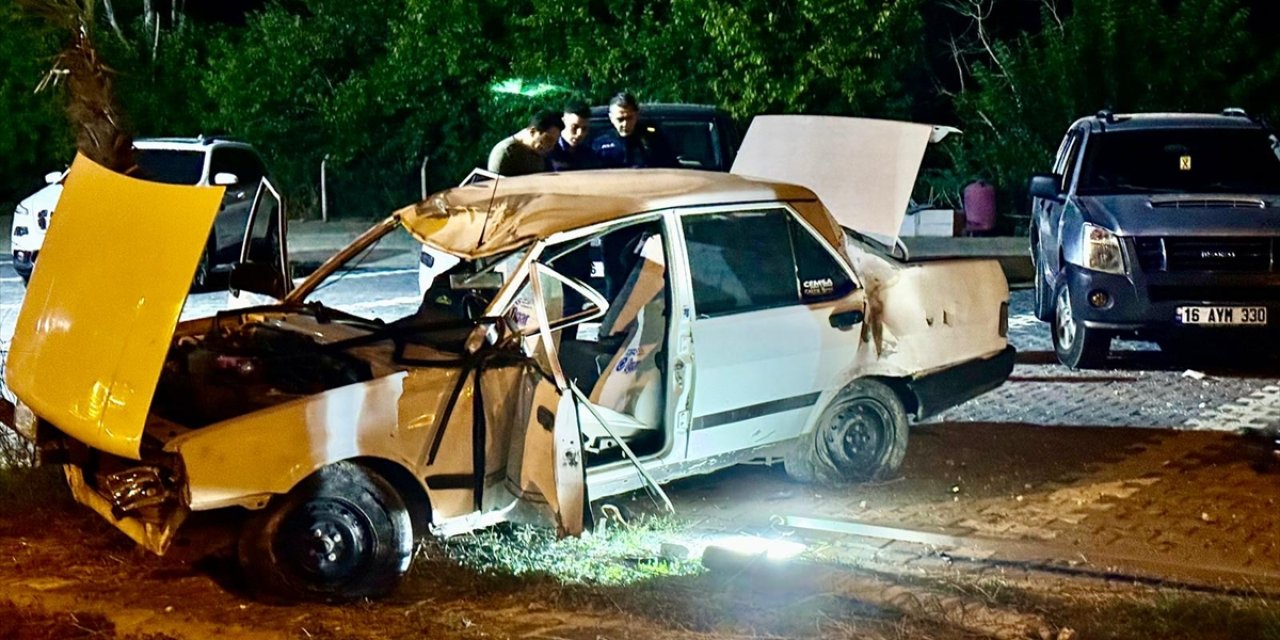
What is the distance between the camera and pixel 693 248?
22.2ft

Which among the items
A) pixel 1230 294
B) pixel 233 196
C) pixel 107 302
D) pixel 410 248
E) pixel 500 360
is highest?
pixel 107 302

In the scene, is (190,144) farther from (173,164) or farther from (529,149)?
(529,149)

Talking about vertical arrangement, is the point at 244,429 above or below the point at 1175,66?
below

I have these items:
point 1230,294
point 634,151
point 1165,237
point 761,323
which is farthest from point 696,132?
point 761,323

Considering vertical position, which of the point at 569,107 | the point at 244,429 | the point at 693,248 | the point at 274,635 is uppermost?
the point at 569,107

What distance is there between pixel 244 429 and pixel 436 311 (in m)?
1.49

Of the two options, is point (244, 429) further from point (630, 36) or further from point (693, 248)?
point (630, 36)

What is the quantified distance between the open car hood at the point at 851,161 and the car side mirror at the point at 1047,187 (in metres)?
3.65

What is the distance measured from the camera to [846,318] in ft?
23.7

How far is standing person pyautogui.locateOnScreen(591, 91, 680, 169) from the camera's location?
9.95m

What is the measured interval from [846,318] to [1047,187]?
15.3ft

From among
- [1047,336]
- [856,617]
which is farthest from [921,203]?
[856,617]

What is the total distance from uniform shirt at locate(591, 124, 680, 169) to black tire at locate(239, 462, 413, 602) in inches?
180

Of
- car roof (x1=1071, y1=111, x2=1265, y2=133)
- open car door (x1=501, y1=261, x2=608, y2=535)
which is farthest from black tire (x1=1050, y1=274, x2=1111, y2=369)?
open car door (x1=501, y1=261, x2=608, y2=535)
